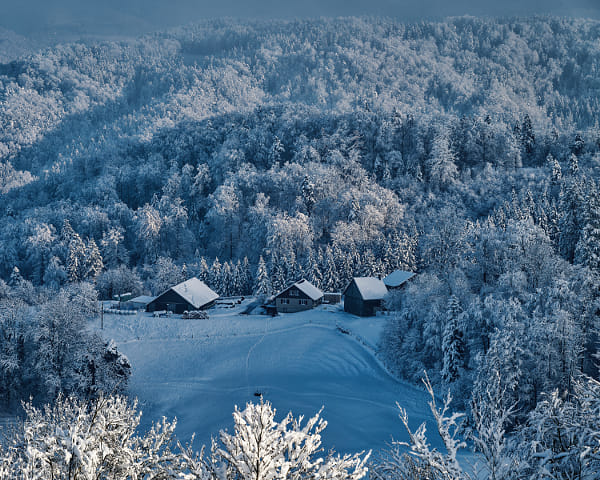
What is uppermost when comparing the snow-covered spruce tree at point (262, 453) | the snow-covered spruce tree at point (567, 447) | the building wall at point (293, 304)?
the snow-covered spruce tree at point (262, 453)

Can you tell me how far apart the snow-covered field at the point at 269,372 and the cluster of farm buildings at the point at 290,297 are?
2.47 meters

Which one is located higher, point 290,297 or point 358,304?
point 358,304

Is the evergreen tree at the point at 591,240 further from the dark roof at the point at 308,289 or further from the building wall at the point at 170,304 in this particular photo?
the building wall at the point at 170,304

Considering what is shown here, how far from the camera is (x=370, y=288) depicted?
171ft

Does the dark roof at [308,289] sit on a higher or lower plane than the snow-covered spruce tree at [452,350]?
lower

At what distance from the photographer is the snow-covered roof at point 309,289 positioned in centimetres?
5483

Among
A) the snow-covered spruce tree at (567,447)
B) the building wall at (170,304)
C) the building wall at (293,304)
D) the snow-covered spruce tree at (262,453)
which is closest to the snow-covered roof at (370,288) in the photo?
the building wall at (293,304)

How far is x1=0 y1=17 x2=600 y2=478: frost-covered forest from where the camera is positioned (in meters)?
29.2

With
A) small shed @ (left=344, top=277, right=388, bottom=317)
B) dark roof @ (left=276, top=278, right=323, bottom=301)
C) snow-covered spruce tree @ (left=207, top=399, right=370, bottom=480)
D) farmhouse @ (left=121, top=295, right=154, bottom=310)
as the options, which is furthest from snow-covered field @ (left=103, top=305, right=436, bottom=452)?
snow-covered spruce tree @ (left=207, top=399, right=370, bottom=480)

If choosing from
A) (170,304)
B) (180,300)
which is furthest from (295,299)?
(170,304)

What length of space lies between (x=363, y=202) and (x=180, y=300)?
3887 centimetres

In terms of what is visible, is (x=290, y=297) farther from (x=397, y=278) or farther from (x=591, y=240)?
(x=591, y=240)

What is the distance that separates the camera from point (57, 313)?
34312 millimetres

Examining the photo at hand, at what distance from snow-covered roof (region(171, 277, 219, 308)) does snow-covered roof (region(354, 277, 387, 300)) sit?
20238 mm
